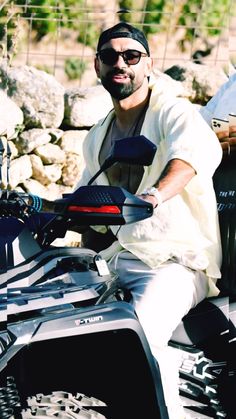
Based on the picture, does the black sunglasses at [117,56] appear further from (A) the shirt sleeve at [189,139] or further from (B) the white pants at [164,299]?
(B) the white pants at [164,299]

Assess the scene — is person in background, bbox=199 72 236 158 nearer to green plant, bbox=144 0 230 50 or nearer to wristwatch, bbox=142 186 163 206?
wristwatch, bbox=142 186 163 206

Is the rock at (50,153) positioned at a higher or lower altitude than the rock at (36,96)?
lower

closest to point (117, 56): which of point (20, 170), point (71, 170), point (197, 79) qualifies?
point (20, 170)

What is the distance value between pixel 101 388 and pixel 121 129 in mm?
1228

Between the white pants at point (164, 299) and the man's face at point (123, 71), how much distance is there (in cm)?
59

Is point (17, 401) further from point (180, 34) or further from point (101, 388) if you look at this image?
point (180, 34)

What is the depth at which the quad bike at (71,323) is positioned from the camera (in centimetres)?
292

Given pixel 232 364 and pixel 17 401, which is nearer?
pixel 17 401

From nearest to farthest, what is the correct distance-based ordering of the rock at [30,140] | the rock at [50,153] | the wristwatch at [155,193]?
1. the wristwatch at [155,193]
2. the rock at [30,140]
3. the rock at [50,153]

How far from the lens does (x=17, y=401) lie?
295 centimetres

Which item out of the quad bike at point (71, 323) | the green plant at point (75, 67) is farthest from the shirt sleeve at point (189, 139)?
the green plant at point (75, 67)

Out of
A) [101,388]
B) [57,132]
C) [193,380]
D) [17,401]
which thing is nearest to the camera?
[17,401]

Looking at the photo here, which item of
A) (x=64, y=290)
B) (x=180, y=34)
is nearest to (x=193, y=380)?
(x=64, y=290)

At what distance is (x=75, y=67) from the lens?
824cm
